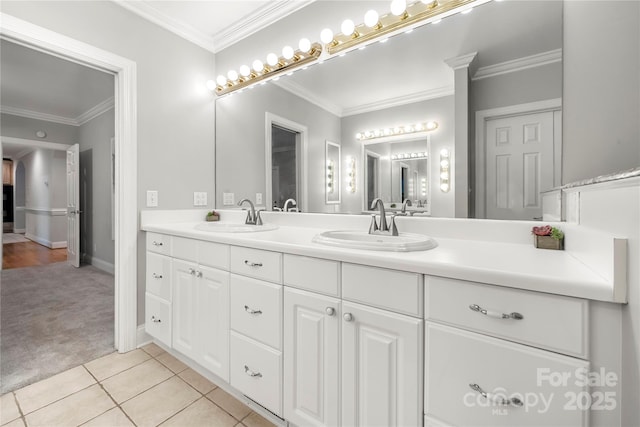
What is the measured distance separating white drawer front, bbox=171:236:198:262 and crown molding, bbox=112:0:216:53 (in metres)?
1.61

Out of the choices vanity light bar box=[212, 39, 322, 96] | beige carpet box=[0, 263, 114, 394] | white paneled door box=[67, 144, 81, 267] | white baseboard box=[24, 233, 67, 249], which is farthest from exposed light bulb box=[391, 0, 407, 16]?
white baseboard box=[24, 233, 67, 249]

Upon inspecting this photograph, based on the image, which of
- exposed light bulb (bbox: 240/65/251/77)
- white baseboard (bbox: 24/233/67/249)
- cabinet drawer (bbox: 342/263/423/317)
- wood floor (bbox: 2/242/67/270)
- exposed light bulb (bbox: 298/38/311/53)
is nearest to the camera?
cabinet drawer (bbox: 342/263/423/317)

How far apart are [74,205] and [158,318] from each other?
4.01 meters

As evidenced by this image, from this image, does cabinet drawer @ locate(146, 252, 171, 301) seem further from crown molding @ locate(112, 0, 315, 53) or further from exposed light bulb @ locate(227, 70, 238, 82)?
crown molding @ locate(112, 0, 315, 53)

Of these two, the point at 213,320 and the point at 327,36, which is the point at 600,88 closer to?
the point at 327,36

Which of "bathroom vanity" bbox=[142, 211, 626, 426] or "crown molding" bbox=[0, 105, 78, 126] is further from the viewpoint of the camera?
"crown molding" bbox=[0, 105, 78, 126]

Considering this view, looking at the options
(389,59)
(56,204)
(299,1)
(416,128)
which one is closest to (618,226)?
(416,128)

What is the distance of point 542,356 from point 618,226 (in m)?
0.36

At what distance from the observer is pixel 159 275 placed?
1878 mm

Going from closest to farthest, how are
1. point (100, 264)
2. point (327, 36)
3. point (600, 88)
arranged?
1. point (600, 88)
2. point (327, 36)
3. point (100, 264)

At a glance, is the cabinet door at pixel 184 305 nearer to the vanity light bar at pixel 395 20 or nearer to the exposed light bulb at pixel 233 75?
the exposed light bulb at pixel 233 75

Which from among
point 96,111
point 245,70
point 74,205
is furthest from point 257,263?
point 74,205

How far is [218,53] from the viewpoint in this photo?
2490mm

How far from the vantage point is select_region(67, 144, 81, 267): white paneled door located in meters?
4.45
